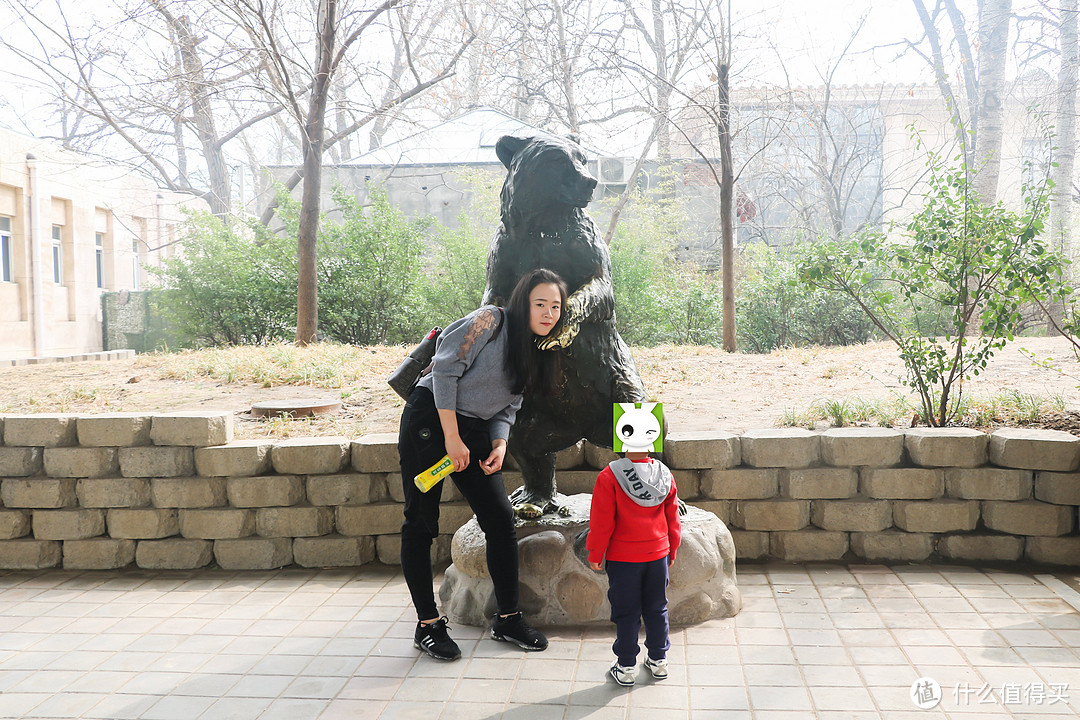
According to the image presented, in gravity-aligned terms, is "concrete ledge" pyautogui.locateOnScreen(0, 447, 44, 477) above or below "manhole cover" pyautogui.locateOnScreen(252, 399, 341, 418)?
below

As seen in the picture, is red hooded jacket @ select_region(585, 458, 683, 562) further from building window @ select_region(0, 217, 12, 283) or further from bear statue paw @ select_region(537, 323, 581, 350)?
building window @ select_region(0, 217, 12, 283)

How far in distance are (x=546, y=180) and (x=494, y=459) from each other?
1.27 m

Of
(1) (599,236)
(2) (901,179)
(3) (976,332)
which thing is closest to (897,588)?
(1) (599,236)

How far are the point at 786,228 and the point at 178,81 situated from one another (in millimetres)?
13664

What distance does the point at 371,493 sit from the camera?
4426 mm

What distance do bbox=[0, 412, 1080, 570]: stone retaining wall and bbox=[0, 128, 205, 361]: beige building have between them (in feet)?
34.5

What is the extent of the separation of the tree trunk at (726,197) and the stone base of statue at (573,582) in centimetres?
617

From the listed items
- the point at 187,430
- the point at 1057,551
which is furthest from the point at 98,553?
the point at 1057,551

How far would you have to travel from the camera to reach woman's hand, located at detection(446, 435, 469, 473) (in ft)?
9.66

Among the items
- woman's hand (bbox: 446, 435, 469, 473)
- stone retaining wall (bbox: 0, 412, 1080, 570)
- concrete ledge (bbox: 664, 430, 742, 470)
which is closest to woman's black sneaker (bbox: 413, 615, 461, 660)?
woman's hand (bbox: 446, 435, 469, 473)

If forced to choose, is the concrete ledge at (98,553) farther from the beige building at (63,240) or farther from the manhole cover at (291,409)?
the beige building at (63,240)

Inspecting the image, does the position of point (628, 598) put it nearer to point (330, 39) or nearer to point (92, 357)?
point (330, 39)

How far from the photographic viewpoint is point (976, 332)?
9.45 metres

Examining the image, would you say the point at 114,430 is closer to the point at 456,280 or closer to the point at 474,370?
the point at 474,370
